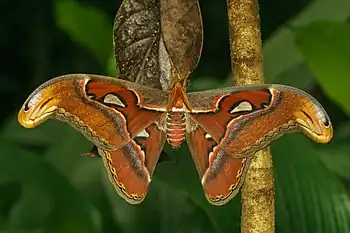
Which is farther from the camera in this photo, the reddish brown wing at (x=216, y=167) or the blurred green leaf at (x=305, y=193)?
the blurred green leaf at (x=305, y=193)

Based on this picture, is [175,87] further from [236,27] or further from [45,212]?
[45,212]

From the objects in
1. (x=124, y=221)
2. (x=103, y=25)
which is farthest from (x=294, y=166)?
(x=103, y=25)

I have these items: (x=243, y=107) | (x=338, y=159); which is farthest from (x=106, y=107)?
(x=338, y=159)

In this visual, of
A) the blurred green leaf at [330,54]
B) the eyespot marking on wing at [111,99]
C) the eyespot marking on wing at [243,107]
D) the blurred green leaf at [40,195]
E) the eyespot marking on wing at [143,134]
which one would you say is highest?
the eyespot marking on wing at [111,99]

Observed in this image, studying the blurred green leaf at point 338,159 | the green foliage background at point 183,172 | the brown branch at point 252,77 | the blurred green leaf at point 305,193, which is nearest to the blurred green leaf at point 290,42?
the green foliage background at point 183,172

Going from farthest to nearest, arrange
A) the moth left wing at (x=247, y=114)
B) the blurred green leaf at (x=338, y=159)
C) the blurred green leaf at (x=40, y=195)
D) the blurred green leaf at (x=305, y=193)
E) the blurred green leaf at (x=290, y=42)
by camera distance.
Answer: the blurred green leaf at (x=290, y=42), the blurred green leaf at (x=338, y=159), the blurred green leaf at (x=40, y=195), the blurred green leaf at (x=305, y=193), the moth left wing at (x=247, y=114)

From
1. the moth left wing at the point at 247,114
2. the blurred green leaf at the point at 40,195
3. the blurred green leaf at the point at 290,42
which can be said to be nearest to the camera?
the moth left wing at the point at 247,114

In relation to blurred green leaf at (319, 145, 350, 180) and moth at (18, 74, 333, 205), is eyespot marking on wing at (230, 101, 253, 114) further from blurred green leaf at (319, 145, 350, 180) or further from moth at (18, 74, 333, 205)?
blurred green leaf at (319, 145, 350, 180)

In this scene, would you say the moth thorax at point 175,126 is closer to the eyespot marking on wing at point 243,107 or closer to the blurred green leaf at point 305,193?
the eyespot marking on wing at point 243,107

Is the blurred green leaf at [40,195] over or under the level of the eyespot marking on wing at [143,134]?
under
